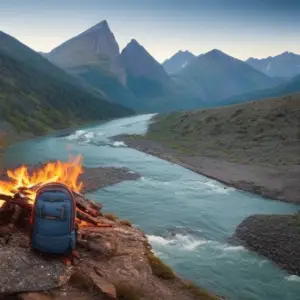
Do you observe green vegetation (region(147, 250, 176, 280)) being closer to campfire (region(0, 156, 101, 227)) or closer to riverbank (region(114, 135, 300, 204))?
campfire (region(0, 156, 101, 227))

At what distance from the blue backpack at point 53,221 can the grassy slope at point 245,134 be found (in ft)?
210

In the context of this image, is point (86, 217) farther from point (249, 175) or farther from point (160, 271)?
point (249, 175)

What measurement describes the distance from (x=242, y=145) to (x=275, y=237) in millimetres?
59583

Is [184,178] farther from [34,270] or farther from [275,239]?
[34,270]

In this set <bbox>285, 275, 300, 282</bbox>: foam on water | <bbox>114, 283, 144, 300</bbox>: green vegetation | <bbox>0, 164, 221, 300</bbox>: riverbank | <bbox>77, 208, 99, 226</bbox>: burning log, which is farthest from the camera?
<bbox>285, 275, 300, 282</bbox>: foam on water

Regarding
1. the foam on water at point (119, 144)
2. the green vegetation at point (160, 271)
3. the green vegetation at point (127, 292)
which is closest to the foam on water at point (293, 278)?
the green vegetation at point (160, 271)

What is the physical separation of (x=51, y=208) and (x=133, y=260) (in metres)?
5.46

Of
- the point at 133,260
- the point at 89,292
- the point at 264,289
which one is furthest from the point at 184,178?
the point at 89,292

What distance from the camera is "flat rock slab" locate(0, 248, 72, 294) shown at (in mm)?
13352

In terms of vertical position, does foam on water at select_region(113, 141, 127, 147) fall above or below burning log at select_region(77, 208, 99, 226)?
below

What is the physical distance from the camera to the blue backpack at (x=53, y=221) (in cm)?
1491

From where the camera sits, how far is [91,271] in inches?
611

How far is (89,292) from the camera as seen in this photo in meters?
14.0

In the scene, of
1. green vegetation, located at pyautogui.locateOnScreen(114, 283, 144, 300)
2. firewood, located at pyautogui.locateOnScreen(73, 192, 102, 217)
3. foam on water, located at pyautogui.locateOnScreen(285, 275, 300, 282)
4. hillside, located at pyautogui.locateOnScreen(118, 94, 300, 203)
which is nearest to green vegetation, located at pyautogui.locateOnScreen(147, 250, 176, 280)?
green vegetation, located at pyautogui.locateOnScreen(114, 283, 144, 300)
